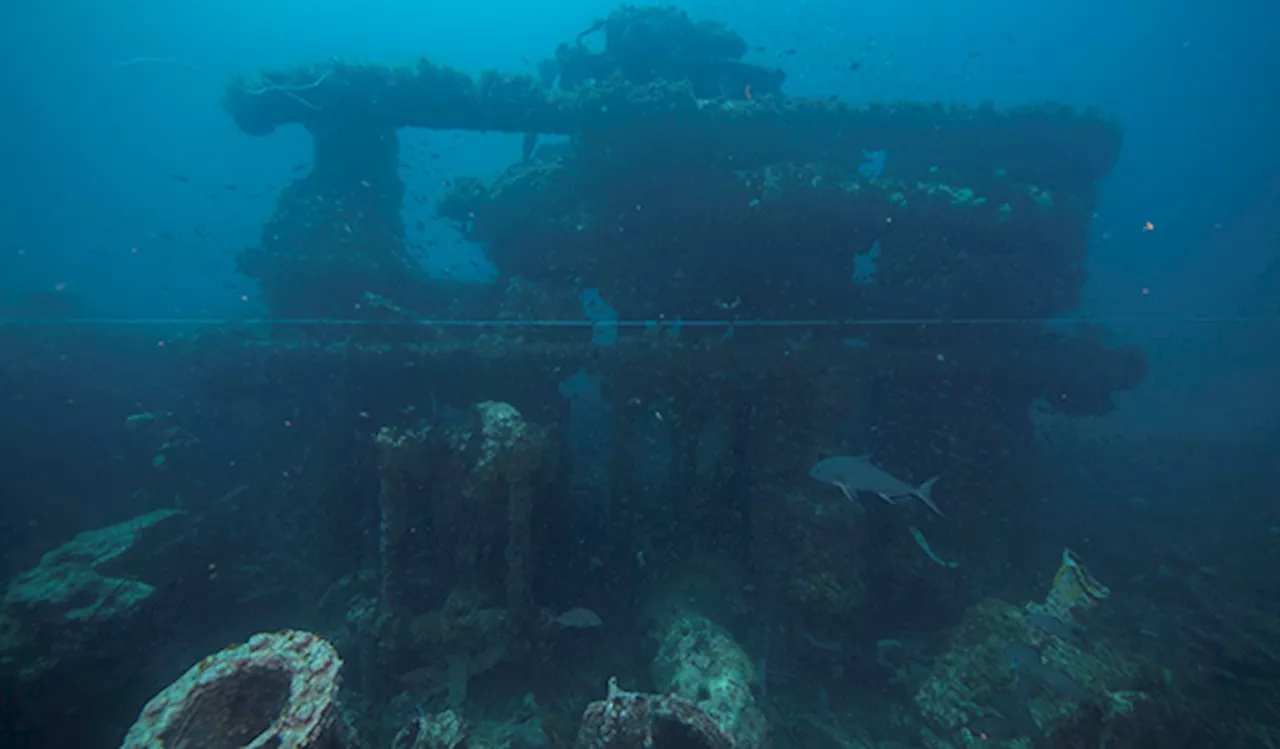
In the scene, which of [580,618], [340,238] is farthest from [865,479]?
[340,238]

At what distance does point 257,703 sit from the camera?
2.78 m

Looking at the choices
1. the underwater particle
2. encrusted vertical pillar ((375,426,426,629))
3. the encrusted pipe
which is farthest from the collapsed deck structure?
the encrusted pipe

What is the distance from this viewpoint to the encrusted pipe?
2406 mm

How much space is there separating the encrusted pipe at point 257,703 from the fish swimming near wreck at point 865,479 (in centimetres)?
448

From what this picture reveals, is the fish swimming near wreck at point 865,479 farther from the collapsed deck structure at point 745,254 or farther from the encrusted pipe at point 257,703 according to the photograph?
the encrusted pipe at point 257,703

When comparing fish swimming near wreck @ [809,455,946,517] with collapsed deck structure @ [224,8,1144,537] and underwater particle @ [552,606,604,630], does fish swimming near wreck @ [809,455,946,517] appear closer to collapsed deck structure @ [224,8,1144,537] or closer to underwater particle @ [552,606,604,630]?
collapsed deck structure @ [224,8,1144,537]

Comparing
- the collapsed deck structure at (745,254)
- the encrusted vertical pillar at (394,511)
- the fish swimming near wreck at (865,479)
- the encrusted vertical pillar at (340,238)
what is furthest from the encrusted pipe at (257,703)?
the encrusted vertical pillar at (340,238)

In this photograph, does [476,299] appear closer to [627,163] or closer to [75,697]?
[627,163]

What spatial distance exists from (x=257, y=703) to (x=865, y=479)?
517cm

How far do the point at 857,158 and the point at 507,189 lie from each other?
26.6 feet

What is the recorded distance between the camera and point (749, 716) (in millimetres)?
5117

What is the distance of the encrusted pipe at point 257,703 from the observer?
241 cm

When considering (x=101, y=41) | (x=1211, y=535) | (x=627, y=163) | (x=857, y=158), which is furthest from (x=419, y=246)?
(x=101, y=41)

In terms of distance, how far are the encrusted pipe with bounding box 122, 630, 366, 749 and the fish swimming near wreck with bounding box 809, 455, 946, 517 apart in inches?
177
